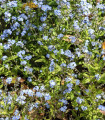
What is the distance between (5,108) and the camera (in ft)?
11.3

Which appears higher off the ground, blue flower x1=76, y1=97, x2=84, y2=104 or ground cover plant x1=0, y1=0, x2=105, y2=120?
ground cover plant x1=0, y1=0, x2=105, y2=120

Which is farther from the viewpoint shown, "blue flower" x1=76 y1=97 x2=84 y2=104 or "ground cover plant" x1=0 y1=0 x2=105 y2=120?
"ground cover plant" x1=0 y1=0 x2=105 y2=120

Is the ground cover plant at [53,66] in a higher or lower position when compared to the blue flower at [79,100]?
higher

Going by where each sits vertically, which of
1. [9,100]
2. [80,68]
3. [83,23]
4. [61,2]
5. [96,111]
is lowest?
[96,111]

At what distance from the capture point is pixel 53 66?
12.4 feet

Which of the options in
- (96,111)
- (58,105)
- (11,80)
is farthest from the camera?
(11,80)

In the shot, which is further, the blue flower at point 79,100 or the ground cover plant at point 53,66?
the ground cover plant at point 53,66

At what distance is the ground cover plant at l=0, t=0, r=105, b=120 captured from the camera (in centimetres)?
343

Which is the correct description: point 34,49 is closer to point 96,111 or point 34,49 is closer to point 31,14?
point 31,14

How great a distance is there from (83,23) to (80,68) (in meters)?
0.90

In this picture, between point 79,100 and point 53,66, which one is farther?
point 53,66

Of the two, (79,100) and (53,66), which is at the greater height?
(53,66)

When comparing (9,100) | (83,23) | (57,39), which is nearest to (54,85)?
(9,100)

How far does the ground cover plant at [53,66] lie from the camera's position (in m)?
3.43
